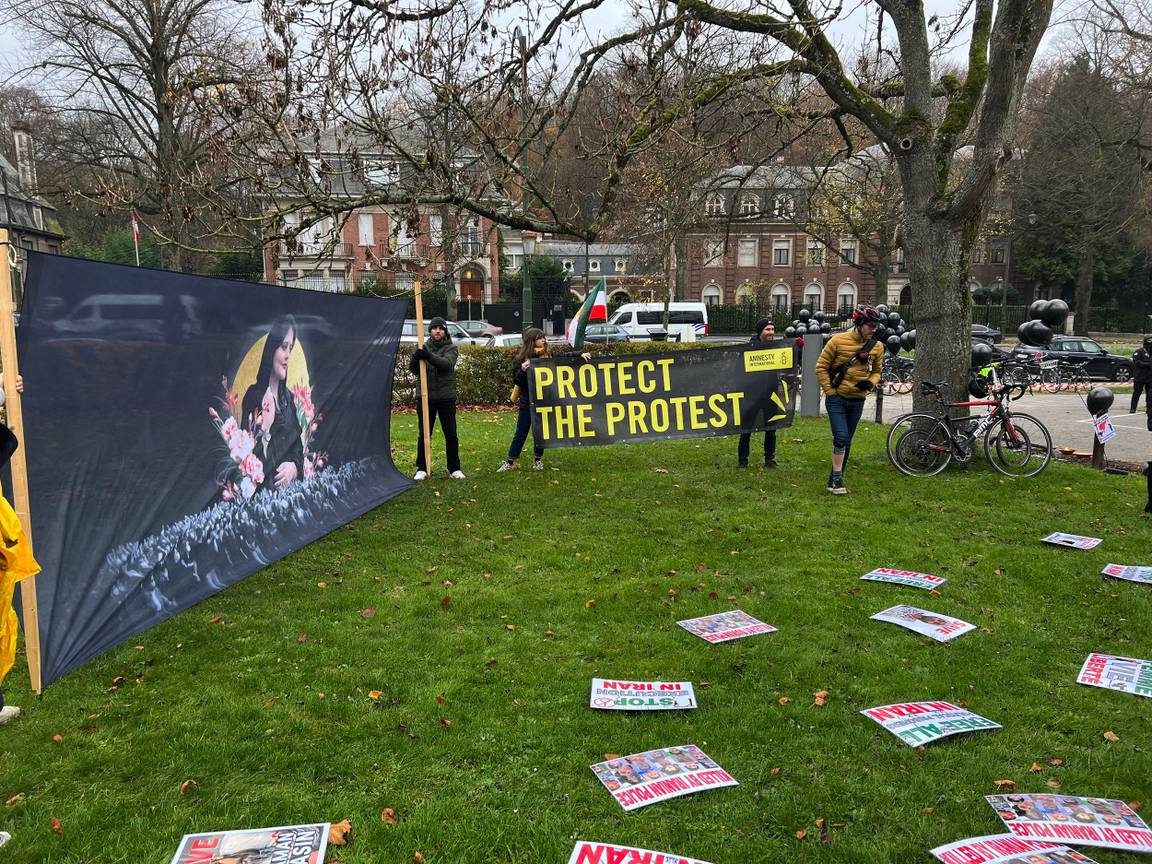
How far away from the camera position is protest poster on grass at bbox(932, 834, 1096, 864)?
2791mm

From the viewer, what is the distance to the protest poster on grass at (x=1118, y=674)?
4168 mm

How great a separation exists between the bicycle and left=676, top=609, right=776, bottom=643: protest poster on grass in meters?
5.31

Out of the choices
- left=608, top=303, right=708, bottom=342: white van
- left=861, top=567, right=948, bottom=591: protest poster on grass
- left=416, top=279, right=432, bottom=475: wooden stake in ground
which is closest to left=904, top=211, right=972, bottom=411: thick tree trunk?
left=861, top=567, right=948, bottom=591: protest poster on grass

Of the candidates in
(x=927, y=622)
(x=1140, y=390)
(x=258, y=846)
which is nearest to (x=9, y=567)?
(x=258, y=846)

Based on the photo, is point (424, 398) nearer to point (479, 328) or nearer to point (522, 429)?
point (522, 429)

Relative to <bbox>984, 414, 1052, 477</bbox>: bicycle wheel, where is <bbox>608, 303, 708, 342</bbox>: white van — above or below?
above

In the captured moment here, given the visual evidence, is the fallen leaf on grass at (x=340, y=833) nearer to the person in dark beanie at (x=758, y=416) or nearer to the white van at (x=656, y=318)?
the person in dark beanie at (x=758, y=416)

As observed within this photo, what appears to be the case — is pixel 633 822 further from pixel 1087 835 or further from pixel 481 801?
pixel 1087 835

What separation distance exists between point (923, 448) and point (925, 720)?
6515mm

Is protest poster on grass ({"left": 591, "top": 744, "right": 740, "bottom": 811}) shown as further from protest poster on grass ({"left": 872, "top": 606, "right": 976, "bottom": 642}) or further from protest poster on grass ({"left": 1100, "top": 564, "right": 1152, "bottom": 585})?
protest poster on grass ({"left": 1100, "top": 564, "right": 1152, "bottom": 585})

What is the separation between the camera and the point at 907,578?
5887mm

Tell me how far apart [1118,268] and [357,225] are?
53.7m

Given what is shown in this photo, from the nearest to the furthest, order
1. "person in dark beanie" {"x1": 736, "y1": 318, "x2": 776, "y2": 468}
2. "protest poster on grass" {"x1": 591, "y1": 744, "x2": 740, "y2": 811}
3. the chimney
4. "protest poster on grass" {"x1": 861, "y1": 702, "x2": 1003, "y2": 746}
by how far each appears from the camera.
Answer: "protest poster on grass" {"x1": 591, "y1": 744, "x2": 740, "y2": 811}, "protest poster on grass" {"x1": 861, "y1": 702, "x2": 1003, "y2": 746}, "person in dark beanie" {"x1": 736, "y1": 318, "x2": 776, "y2": 468}, the chimney

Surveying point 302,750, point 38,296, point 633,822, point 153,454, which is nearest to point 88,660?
point 153,454
